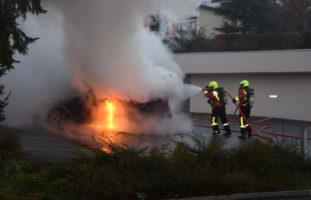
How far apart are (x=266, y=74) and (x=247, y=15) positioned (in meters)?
10.4

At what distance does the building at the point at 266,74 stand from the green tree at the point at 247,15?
7.84m

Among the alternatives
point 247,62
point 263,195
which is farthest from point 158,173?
point 247,62

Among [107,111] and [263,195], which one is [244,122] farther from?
[263,195]

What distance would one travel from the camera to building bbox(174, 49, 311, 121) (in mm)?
26878

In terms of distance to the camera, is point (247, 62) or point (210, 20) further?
point (210, 20)

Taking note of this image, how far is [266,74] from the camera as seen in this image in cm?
2812

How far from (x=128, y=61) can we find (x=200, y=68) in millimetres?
A: 15538

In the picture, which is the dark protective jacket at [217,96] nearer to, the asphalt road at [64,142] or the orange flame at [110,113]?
the asphalt road at [64,142]

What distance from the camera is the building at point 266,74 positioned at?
26.9 m

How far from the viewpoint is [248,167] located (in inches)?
357

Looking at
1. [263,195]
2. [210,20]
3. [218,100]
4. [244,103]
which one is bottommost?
[263,195]

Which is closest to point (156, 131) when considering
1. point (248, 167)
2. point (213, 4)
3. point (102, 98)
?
point (102, 98)

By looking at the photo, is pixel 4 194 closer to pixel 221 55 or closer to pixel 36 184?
pixel 36 184

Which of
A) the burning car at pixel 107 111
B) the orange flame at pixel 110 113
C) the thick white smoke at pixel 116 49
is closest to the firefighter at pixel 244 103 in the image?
the thick white smoke at pixel 116 49
